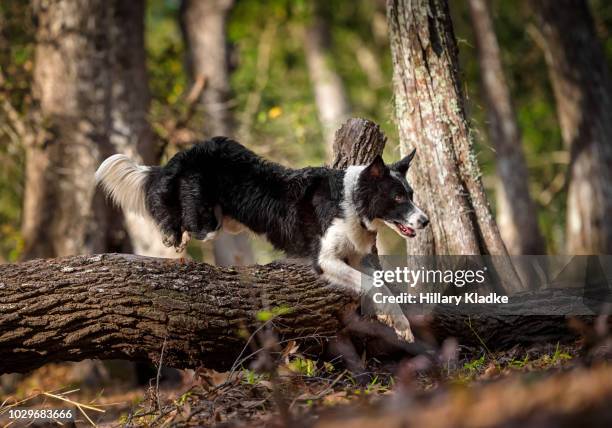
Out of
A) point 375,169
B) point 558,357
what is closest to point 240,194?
point 375,169

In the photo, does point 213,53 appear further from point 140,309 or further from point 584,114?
point 140,309

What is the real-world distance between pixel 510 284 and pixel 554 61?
8.34 metres

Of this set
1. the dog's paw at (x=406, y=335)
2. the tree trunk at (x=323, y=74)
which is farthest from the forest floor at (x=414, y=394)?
the tree trunk at (x=323, y=74)

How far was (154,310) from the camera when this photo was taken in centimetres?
566

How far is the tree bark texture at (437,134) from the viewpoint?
6.89 meters

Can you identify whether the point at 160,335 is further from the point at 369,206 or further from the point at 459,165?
the point at 459,165

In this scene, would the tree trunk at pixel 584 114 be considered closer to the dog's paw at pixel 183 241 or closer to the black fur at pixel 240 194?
the black fur at pixel 240 194

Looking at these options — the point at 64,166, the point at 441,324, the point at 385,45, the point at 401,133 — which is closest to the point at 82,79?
the point at 64,166

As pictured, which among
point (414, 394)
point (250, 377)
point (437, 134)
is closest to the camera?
point (414, 394)

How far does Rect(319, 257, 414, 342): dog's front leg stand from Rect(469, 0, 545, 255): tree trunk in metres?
9.03

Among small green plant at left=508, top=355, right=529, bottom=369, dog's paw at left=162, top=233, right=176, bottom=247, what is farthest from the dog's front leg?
dog's paw at left=162, top=233, right=176, bottom=247

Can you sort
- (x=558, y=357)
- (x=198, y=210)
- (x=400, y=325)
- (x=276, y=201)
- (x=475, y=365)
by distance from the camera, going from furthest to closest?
(x=198, y=210)
(x=276, y=201)
(x=400, y=325)
(x=475, y=365)
(x=558, y=357)

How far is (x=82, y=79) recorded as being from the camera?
35.0 feet

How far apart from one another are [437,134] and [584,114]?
748 cm
